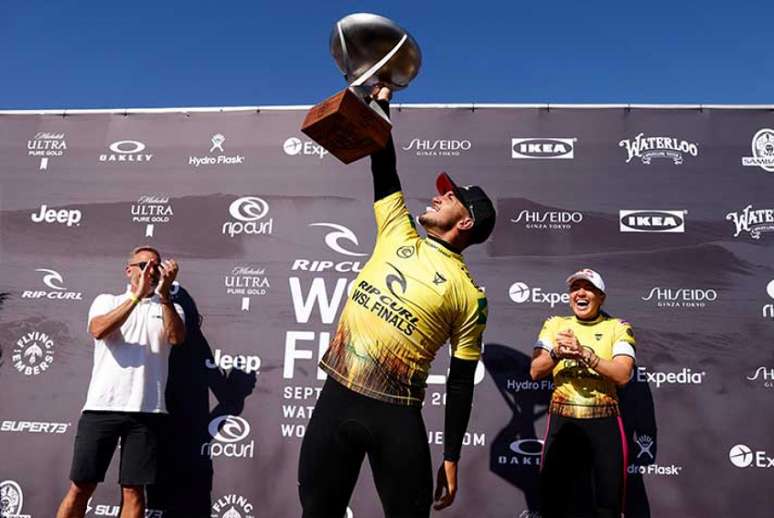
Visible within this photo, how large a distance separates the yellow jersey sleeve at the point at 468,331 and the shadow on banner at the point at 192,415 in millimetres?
1950

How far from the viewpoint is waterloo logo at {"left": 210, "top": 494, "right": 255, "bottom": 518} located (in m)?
3.56

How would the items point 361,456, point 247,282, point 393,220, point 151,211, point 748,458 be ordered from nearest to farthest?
point 361,456 < point 393,220 < point 748,458 < point 247,282 < point 151,211

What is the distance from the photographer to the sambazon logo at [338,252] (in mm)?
3818

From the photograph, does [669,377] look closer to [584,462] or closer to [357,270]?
[584,462]

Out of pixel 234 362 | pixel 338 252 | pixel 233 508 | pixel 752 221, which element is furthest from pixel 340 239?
pixel 752 221

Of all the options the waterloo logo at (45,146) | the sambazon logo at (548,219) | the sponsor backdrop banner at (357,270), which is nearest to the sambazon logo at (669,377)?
the sponsor backdrop banner at (357,270)

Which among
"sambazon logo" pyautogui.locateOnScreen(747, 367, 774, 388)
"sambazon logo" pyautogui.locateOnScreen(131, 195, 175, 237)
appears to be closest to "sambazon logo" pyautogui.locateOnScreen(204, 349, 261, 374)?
"sambazon logo" pyautogui.locateOnScreen(131, 195, 175, 237)

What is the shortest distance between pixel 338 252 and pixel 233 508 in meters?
1.59

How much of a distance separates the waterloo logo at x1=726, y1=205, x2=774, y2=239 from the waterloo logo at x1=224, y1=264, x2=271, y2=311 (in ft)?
9.20

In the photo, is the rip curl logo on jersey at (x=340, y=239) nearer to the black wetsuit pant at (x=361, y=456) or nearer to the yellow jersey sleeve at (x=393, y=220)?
the yellow jersey sleeve at (x=393, y=220)

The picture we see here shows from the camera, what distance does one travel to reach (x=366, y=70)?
2299mm

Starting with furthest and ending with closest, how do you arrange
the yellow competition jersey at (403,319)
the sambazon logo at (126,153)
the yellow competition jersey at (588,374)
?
the sambazon logo at (126,153)
the yellow competition jersey at (588,374)
the yellow competition jersey at (403,319)

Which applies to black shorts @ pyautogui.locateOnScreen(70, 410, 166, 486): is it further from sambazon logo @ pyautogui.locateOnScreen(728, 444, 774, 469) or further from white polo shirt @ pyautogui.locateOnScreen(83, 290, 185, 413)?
sambazon logo @ pyautogui.locateOnScreen(728, 444, 774, 469)

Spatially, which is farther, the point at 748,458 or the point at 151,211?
the point at 151,211
